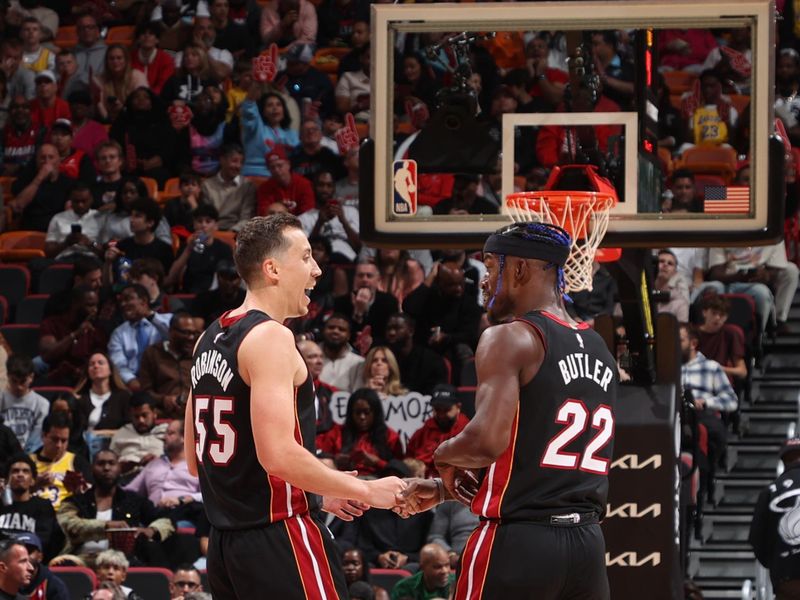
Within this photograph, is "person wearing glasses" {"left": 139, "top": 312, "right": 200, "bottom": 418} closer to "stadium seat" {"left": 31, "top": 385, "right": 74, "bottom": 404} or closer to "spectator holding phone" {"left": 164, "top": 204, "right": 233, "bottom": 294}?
"stadium seat" {"left": 31, "top": 385, "right": 74, "bottom": 404}

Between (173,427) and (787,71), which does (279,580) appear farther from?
(787,71)

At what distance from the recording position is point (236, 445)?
4.85 m

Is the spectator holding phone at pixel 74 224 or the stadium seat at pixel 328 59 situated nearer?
the spectator holding phone at pixel 74 224

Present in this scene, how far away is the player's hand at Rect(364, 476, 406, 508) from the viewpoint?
494cm

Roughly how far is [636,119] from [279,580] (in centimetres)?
369

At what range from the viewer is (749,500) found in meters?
11.2

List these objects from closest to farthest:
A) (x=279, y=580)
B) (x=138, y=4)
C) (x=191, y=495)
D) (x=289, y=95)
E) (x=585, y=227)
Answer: (x=279, y=580) < (x=585, y=227) < (x=191, y=495) < (x=289, y=95) < (x=138, y=4)

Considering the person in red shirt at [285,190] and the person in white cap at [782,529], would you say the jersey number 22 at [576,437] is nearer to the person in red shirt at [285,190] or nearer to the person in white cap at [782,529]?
the person in white cap at [782,529]

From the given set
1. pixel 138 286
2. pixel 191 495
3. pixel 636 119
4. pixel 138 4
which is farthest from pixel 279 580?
pixel 138 4

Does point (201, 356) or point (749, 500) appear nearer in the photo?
point (201, 356)

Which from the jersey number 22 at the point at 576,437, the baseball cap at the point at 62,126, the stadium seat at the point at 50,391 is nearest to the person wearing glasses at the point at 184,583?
the stadium seat at the point at 50,391

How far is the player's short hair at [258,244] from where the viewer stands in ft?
16.4

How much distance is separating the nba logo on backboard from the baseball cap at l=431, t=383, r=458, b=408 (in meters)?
3.30

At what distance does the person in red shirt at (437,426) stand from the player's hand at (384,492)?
5.53m
